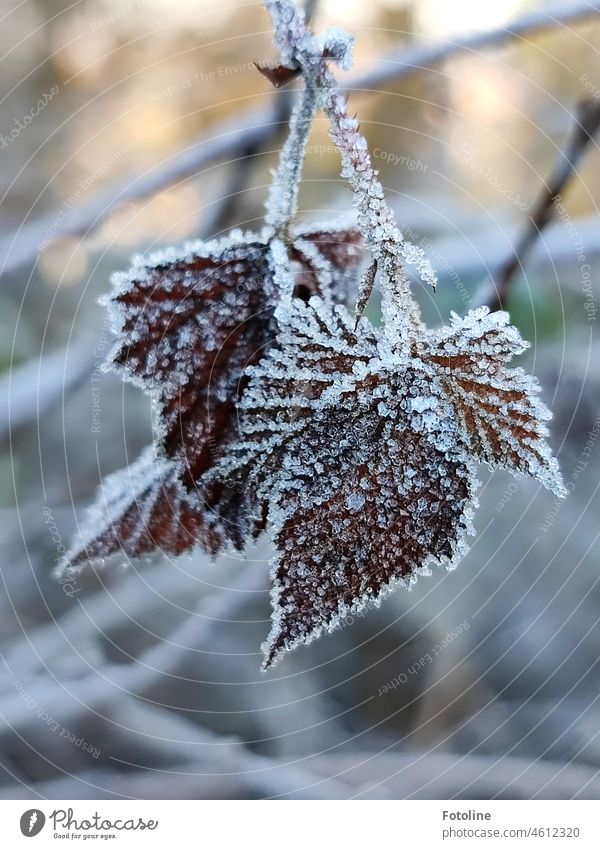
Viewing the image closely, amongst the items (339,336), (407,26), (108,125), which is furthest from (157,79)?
(339,336)

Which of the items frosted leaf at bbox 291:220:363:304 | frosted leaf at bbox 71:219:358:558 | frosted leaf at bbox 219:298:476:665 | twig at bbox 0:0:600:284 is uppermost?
twig at bbox 0:0:600:284

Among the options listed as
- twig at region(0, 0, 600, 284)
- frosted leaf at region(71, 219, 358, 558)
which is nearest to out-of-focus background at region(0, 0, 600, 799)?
twig at region(0, 0, 600, 284)

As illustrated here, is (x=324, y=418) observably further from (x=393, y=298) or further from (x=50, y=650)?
(x=50, y=650)

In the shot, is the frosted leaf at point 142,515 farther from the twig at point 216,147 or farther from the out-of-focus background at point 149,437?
the twig at point 216,147
